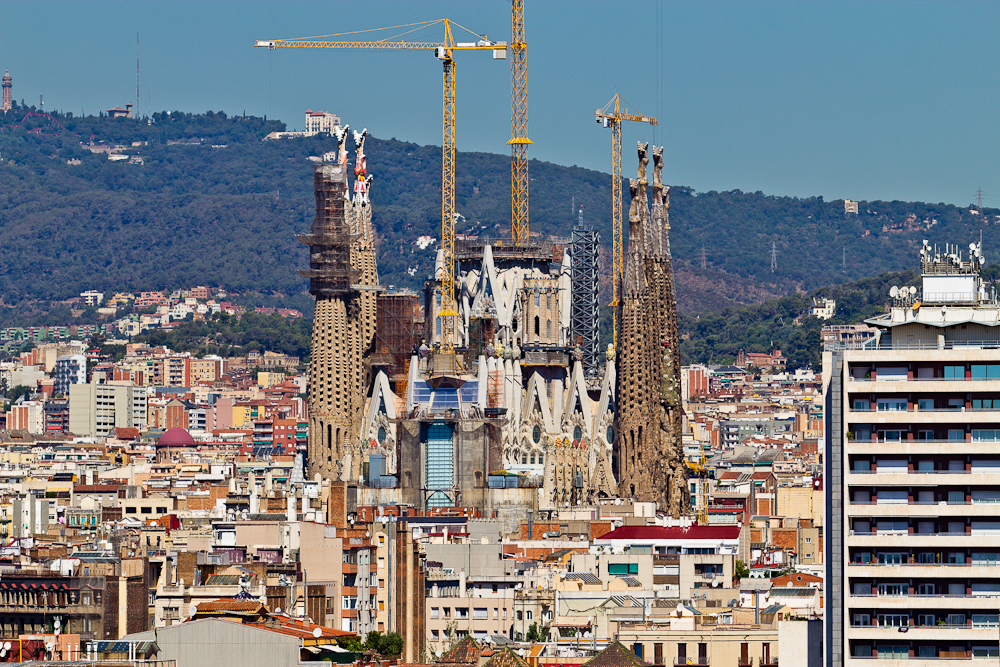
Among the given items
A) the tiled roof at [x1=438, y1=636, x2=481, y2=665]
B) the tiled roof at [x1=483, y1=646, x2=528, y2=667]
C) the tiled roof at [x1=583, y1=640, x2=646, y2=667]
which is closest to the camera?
the tiled roof at [x1=483, y1=646, x2=528, y2=667]

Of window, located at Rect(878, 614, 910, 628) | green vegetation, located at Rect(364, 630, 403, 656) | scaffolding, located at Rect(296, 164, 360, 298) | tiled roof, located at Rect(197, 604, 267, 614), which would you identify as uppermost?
scaffolding, located at Rect(296, 164, 360, 298)

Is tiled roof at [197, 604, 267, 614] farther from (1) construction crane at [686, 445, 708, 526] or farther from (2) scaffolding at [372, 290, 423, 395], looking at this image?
(2) scaffolding at [372, 290, 423, 395]

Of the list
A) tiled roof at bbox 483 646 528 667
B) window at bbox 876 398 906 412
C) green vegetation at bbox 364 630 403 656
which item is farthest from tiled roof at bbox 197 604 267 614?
window at bbox 876 398 906 412

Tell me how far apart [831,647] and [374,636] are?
25.8 meters

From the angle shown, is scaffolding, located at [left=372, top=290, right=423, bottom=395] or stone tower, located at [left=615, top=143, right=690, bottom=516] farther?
scaffolding, located at [left=372, top=290, right=423, bottom=395]

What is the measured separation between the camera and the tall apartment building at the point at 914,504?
58.8 metres

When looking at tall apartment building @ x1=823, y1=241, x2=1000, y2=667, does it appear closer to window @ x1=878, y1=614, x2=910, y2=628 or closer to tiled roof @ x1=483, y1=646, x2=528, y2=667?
window @ x1=878, y1=614, x2=910, y2=628

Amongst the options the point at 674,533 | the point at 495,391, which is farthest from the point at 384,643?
the point at 495,391

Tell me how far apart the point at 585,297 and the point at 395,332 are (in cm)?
1878

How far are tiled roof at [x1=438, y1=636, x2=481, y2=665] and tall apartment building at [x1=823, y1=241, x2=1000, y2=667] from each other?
14.9m

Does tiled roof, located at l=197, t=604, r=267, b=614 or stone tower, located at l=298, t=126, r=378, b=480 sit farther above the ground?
stone tower, located at l=298, t=126, r=378, b=480

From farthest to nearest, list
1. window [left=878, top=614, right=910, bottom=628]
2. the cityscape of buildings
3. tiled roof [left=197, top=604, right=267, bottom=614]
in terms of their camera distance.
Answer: tiled roof [left=197, top=604, right=267, bottom=614] → the cityscape of buildings → window [left=878, top=614, right=910, bottom=628]

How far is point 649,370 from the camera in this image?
164m

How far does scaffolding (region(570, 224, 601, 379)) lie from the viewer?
183 meters
